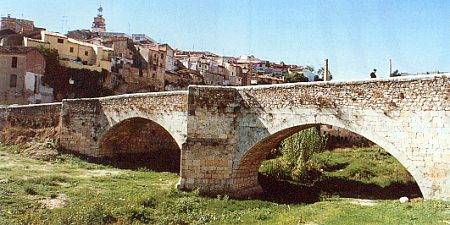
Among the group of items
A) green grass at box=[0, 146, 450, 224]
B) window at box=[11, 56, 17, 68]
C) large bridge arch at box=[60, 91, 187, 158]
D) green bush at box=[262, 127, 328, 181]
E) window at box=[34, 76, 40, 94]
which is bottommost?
green grass at box=[0, 146, 450, 224]

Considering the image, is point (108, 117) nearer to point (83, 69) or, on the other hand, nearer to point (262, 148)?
point (262, 148)

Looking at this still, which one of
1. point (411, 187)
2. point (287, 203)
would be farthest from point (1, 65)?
point (411, 187)

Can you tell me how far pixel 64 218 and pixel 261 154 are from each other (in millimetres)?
8176

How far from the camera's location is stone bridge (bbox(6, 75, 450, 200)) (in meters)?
12.8

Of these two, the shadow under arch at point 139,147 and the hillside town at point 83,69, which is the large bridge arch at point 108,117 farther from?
the hillside town at point 83,69

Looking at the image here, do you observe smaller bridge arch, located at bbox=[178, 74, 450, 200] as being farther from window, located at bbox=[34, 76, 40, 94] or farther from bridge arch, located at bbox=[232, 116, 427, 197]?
window, located at bbox=[34, 76, 40, 94]

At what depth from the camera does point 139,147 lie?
26.5 metres

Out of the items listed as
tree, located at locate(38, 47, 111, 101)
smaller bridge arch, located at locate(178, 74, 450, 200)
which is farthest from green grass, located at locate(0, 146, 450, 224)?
tree, located at locate(38, 47, 111, 101)

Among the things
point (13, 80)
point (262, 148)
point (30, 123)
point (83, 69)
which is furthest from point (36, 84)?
point (262, 148)

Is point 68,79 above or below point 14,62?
below

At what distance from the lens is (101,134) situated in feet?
80.4

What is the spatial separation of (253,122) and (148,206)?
4947 millimetres

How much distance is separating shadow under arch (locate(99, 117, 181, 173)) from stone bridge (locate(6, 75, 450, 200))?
7cm

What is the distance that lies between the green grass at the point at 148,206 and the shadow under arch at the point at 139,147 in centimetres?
378
